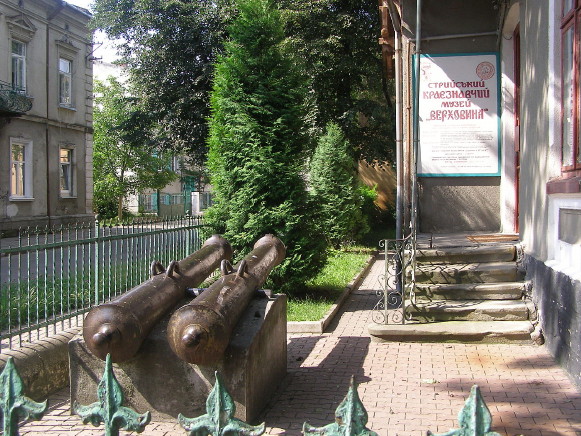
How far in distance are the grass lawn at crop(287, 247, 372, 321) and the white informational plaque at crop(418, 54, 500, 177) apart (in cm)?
251

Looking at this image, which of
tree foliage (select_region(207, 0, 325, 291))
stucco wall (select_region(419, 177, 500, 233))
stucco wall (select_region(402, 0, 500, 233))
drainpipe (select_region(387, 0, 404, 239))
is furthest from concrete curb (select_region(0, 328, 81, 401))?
stucco wall (select_region(402, 0, 500, 233))

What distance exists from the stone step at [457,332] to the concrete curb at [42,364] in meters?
3.47

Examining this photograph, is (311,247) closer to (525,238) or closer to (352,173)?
(525,238)

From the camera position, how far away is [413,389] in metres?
5.57

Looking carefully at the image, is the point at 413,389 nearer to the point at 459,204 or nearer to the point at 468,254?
the point at 468,254

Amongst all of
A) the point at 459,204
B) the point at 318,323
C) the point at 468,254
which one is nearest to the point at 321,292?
the point at 318,323

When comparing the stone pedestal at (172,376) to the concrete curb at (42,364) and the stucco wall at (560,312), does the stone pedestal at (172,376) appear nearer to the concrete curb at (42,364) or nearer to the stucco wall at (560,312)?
the concrete curb at (42,364)

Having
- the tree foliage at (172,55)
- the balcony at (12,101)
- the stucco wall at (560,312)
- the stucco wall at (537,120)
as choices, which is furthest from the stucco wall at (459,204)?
the balcony at (12,101)

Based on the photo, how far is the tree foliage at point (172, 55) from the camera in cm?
2141

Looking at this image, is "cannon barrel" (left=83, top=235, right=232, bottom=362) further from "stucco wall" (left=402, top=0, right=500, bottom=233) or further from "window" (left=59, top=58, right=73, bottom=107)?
"window" (left=59, top=58, right=73, bottom=107)

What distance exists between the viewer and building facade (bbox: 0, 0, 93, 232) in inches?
875

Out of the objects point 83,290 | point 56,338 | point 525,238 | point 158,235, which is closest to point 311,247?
point 158,235

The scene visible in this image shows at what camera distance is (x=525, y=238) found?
7.95 meters

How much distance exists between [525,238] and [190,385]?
16.8 feet
